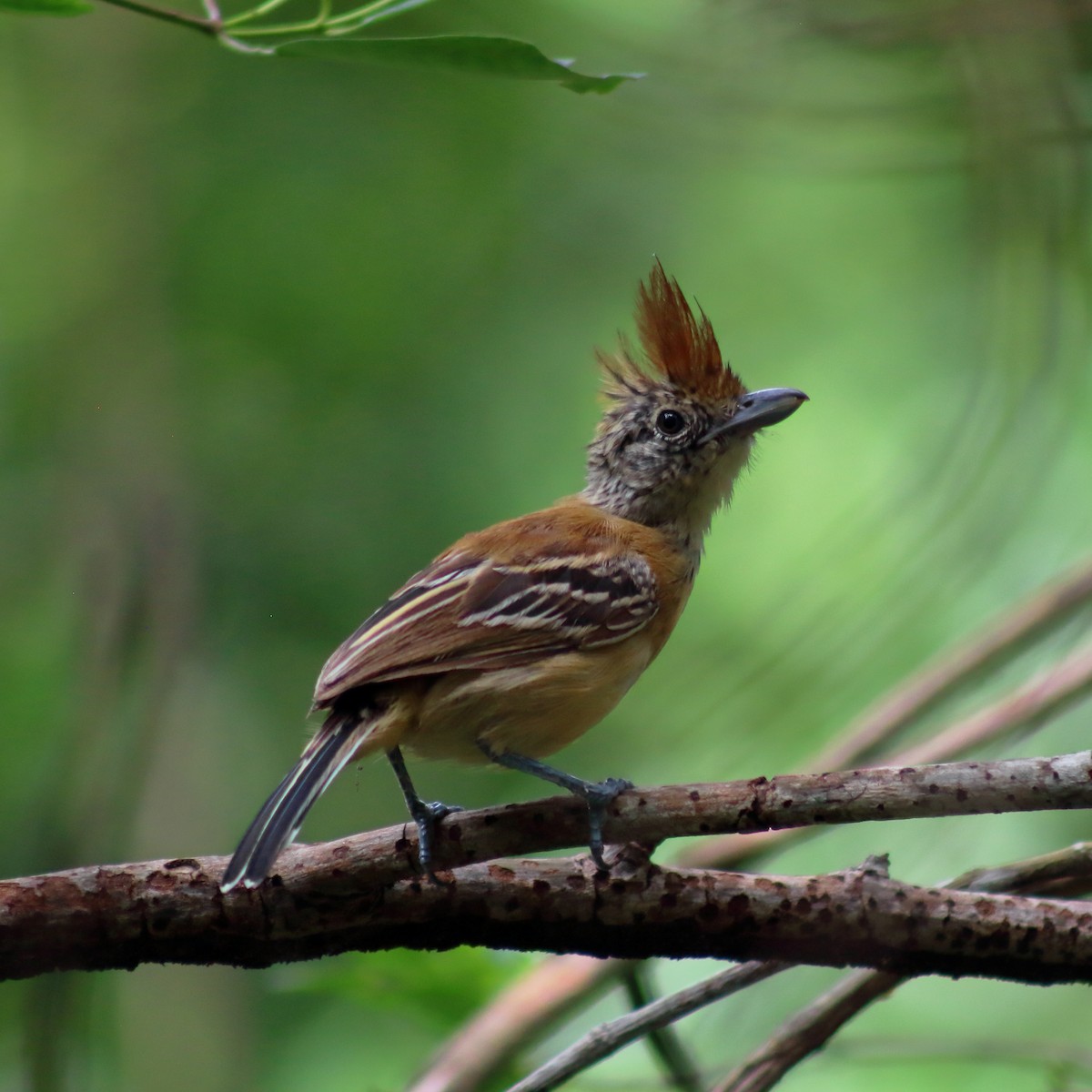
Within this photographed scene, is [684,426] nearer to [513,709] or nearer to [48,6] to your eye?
[513,709]

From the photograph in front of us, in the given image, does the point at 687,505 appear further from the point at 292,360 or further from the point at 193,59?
the point at 193,59

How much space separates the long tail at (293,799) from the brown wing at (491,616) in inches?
3.9

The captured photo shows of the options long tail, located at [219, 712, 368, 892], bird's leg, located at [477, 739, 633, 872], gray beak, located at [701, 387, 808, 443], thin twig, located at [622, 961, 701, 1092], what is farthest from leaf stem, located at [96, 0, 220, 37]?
gray beak, located at [701, 387, 808, 443]

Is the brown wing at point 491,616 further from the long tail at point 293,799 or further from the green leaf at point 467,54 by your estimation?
the green leaf at point 467,54

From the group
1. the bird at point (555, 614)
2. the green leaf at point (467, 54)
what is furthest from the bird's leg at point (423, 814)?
the green leaf at point (467, 54)

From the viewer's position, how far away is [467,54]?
2168mm

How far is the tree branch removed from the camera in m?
2.42

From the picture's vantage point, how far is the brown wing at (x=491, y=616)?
3225mm

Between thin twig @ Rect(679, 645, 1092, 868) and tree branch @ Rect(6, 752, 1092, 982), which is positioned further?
thin twig @ Rect(679, 645, 1092, 868)

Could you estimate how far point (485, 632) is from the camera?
343cm

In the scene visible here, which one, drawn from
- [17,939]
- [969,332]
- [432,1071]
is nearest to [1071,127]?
[969,332]

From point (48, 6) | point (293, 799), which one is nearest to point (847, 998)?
point (293, 799)

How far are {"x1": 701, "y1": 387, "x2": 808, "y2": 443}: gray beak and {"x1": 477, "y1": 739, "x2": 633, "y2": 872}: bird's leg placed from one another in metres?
1.56

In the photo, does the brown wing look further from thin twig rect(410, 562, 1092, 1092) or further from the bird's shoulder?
thin twig rect(410, 562, 1092, 1092)
